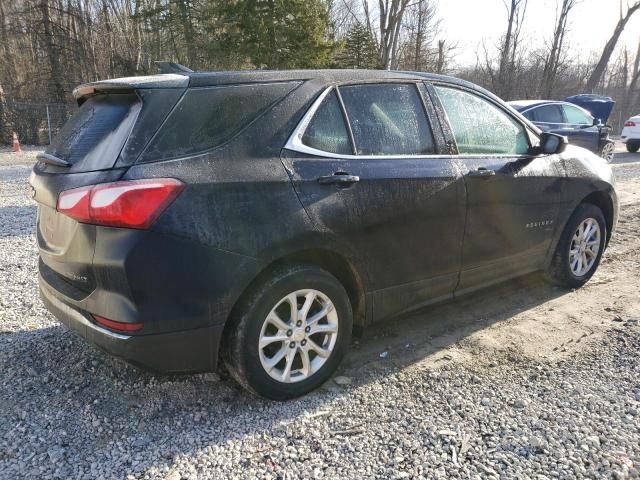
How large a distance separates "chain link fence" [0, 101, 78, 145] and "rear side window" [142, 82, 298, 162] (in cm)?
2028

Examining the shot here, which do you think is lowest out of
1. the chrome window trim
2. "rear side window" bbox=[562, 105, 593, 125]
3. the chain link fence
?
the chain link fence

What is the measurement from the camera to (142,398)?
9.18 feet

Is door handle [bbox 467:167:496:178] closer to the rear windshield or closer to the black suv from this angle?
the black suv

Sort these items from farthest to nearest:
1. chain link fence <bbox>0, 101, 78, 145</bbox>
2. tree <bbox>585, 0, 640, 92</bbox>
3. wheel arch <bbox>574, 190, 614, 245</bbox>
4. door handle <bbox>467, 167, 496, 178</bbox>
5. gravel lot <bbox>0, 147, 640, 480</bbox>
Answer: tree <bbox>585, 0, 640, 92</bbox> → chain link fence <bbox>0, 101, 78, 145</bbox> → wheel arch <bbox>574, 190, 614, 245</bbox> → door handle <bbox>467, 167, 496, 178</bbox> → gravel lot <bbox>0, 147, 640, 480</bbox>

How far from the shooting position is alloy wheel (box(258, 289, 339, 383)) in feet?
8.71

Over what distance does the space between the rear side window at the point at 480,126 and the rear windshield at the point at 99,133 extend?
211cm

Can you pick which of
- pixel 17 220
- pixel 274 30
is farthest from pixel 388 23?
pixel 17 220

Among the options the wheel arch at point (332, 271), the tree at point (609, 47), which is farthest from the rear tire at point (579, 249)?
the tree at point (609, 47)

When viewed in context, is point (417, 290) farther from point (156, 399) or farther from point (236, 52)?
point (236, 52)

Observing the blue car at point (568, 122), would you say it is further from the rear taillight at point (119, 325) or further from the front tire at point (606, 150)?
the rear taillight at point (119, 325)

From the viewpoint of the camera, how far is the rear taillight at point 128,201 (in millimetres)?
2180

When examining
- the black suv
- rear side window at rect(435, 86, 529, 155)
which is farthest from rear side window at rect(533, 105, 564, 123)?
the black suv

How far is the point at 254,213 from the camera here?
2447 mm

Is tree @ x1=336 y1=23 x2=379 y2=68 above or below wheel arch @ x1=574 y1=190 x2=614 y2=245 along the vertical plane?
above
